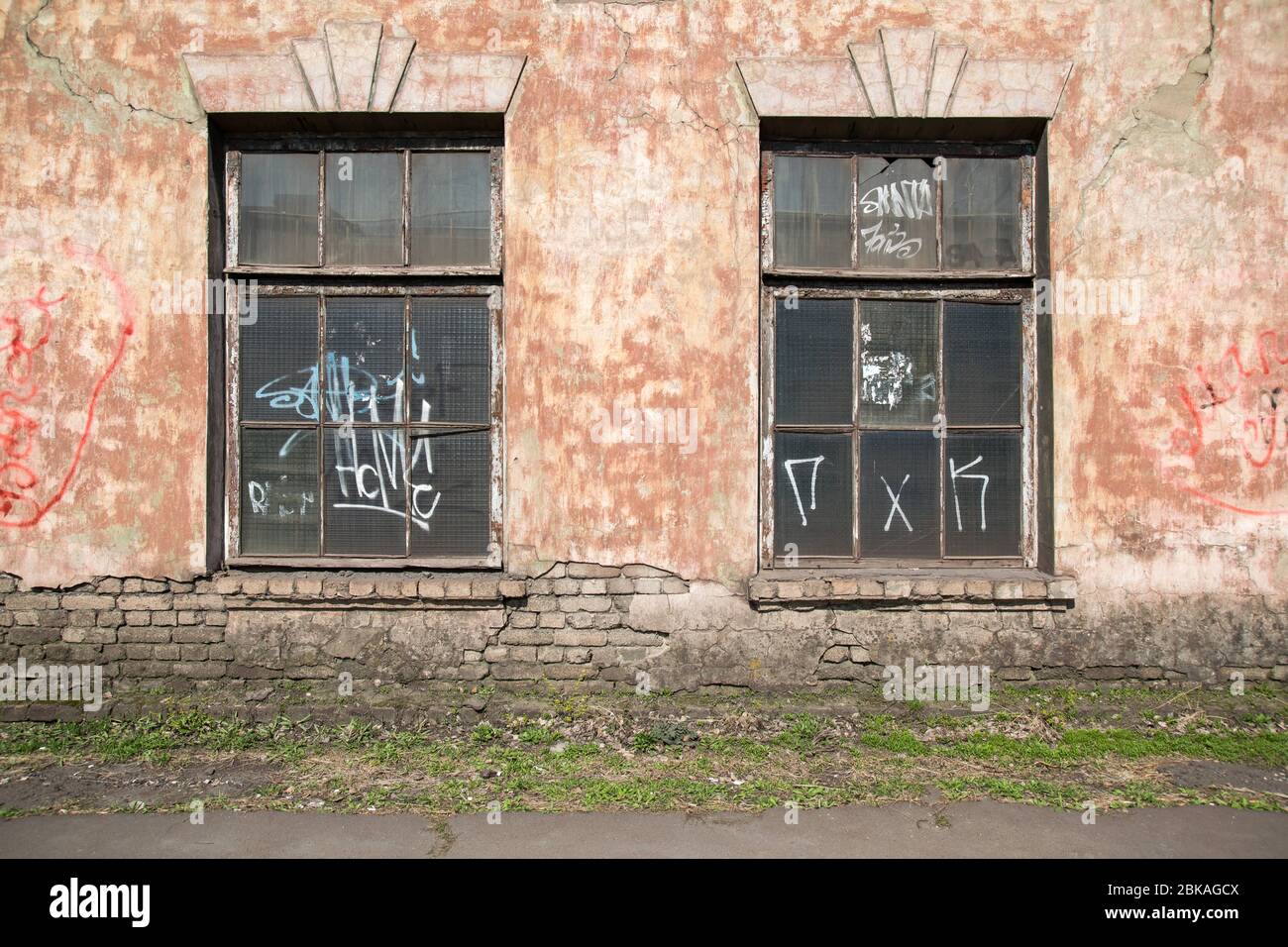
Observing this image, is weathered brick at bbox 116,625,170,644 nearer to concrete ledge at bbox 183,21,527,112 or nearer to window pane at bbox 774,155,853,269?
concrete ledge at bbox 183,21,527,112

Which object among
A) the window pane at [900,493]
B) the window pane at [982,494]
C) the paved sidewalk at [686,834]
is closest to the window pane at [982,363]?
the window pane at [982,494]

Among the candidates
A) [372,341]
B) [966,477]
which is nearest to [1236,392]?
[966,477]

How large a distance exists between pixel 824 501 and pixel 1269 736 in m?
2.33

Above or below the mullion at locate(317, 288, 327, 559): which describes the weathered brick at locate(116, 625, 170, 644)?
below

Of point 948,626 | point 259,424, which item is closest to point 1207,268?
point 948,626

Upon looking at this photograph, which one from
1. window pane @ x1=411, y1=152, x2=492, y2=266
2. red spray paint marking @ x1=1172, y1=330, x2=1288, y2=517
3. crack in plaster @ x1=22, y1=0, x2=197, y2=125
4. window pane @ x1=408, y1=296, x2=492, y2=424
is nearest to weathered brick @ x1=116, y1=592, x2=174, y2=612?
window pane @ x1=408, y1=296, x2=492, y2=424

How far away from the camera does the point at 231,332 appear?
14.6ft

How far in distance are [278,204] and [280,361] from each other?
0.81m

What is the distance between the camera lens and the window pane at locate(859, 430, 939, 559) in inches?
177

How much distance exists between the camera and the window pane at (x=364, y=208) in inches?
176

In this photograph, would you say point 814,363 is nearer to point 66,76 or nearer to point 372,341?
point 372,341

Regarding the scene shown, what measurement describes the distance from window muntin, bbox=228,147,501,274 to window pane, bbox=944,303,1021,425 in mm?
2454

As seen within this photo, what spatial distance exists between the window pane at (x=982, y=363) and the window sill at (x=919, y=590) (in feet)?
2.76

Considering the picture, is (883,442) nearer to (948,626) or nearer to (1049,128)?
(948,626)
